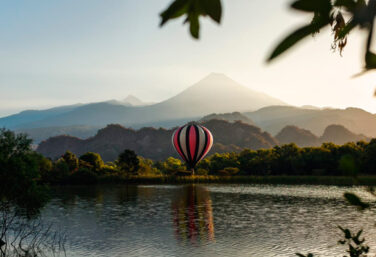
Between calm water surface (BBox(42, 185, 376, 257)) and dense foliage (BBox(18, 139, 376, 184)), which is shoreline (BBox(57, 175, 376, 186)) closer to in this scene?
dense foliage (BBox(18, 139, 376, 184))

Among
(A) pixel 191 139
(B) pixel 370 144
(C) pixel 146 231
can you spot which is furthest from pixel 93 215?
(B) pixel 370 144

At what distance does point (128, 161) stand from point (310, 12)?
5078 centimetres

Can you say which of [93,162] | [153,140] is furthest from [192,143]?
[153,140]

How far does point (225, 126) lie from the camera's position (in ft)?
537

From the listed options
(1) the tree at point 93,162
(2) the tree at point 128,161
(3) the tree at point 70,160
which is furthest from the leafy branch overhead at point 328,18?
(1) the tree at point 93,162

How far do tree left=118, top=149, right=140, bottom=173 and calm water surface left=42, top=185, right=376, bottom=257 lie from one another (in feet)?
57.4

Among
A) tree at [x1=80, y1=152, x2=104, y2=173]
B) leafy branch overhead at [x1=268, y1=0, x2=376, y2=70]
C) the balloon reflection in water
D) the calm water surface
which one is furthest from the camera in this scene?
tree at [x1=80, y1=152, x2=104, y2=173]

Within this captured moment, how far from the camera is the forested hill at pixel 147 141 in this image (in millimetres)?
156875

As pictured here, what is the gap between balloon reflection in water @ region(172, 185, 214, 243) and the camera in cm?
1808

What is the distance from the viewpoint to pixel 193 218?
915 inches

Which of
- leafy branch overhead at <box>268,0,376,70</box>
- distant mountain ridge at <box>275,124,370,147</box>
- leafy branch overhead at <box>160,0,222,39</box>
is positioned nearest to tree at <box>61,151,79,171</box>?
leafy branch overhead at <box>160,0,222,39</box>

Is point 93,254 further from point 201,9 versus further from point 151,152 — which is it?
point 151,152

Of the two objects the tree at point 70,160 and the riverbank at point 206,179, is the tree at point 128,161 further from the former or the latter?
the tree at point 70,160

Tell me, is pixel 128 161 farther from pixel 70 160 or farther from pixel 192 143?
pixel 192 143
